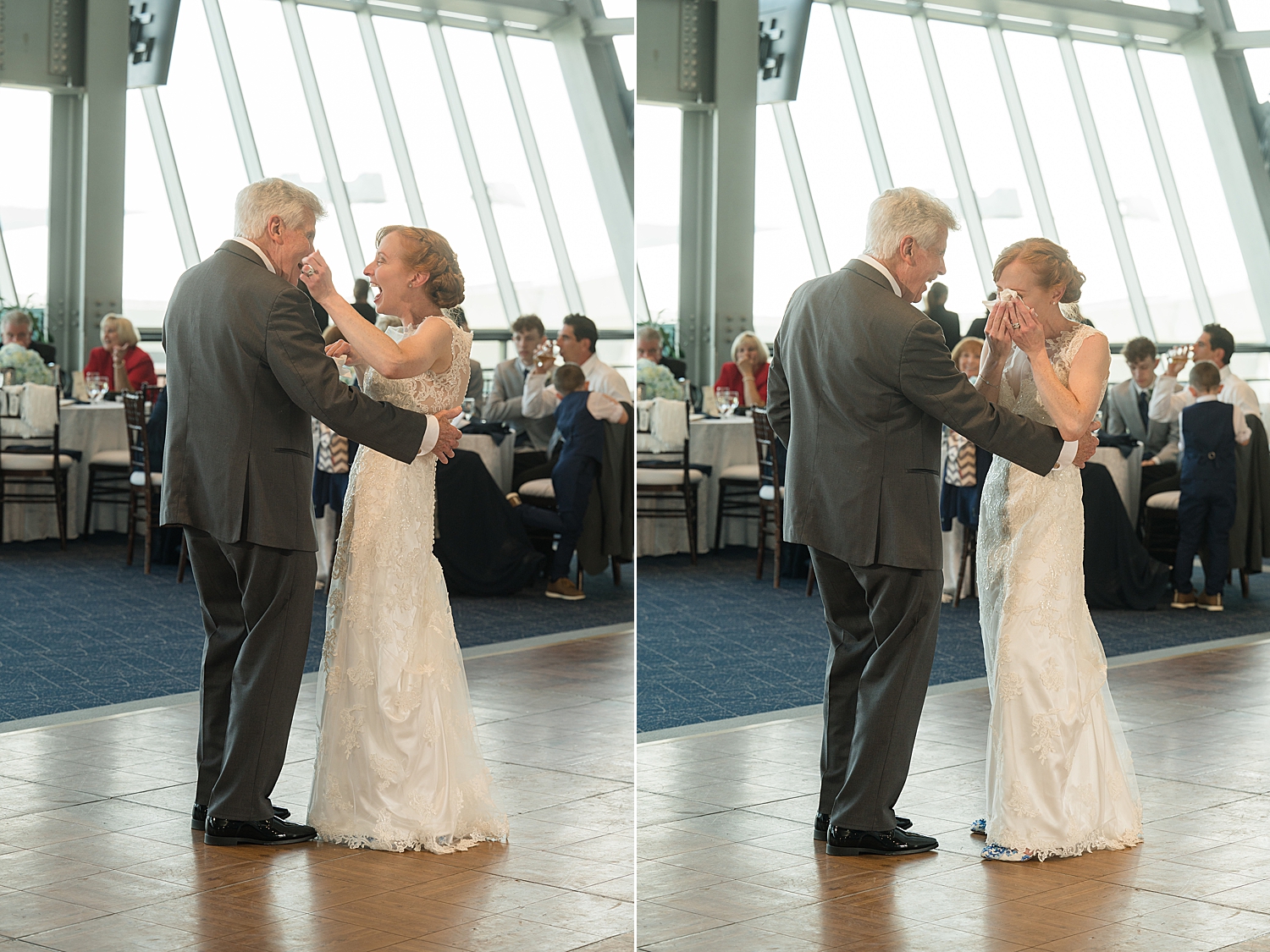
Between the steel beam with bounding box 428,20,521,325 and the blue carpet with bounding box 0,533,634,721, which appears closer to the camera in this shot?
the steel beam with bounding box 428,20,521,325

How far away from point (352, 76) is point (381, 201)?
540 mm

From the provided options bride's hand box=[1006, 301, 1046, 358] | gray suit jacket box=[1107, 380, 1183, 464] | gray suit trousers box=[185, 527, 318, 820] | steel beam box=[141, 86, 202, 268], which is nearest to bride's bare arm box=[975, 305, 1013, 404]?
bride's hand box=[1006, 301, 1046, 358]

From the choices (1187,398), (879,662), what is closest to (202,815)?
(879,662)

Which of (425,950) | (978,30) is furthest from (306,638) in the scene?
(978,30)

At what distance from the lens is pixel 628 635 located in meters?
5.88

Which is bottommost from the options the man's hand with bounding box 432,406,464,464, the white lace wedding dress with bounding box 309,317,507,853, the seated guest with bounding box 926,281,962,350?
the white lace wedding dress with bounding box 309,317,507,853

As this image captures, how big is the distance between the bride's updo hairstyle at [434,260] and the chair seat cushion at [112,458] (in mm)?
3263

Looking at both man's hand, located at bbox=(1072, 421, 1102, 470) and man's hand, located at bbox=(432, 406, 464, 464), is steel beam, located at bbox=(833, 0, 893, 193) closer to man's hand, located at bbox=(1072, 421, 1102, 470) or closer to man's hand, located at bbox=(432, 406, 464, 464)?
man's hand, located at bbox=(1072, 421, 1102, 470)

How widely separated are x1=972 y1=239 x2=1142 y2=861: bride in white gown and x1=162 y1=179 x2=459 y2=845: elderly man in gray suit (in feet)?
4.11

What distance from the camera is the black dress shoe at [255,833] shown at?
326cm

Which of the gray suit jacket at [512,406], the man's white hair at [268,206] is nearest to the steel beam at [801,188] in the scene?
the man's white hair at [268,206]

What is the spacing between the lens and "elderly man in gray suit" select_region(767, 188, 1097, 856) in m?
3.00

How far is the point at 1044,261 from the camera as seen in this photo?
3.12 m

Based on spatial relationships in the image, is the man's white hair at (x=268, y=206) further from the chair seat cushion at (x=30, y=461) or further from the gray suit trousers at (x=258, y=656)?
the chair seat cushion at (x=30, y=461)
